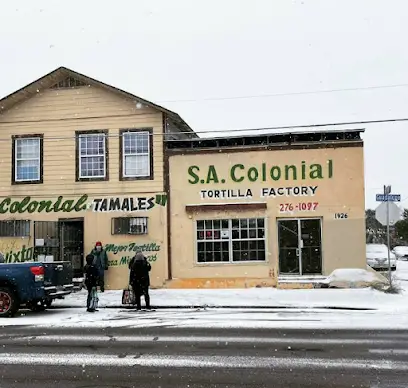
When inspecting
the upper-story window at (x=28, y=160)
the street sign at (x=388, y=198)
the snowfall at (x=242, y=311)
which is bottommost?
the snowfall at (x=242, y=311)

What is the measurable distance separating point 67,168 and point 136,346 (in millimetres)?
12242

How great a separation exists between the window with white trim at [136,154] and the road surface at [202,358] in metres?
9.53

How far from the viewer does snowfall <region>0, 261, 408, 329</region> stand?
40.9 ft

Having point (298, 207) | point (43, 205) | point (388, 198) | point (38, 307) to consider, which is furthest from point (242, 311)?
point (43, 205)

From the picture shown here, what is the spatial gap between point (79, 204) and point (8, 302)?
6.67m

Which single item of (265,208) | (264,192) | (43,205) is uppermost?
(264,192)

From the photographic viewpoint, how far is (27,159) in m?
21.0

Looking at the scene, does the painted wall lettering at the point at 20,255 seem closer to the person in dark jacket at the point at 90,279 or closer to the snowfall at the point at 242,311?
the snowfall at the point at 242,311

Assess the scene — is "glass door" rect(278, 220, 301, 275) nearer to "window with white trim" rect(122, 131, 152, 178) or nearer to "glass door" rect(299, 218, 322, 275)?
"glass door" rect(299, 218, 322, 275)

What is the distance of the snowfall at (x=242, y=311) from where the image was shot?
12.5 meters

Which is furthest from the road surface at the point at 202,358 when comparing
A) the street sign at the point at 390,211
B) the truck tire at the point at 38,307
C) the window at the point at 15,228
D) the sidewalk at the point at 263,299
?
the window at the point at 15,228

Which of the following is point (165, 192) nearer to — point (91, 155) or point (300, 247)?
point (91, 155)

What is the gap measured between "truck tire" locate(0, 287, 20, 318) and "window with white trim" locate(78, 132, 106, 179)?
274 inches

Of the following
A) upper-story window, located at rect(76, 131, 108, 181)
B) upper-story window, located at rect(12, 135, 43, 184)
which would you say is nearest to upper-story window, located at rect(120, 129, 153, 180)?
upper-story window, located at rect(76, 131, 108, 181)
